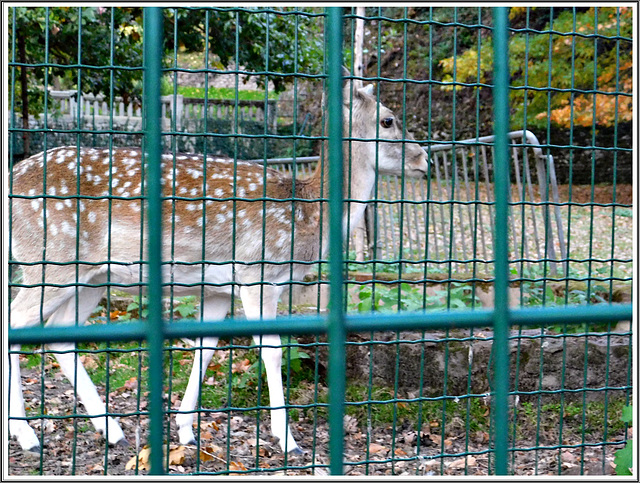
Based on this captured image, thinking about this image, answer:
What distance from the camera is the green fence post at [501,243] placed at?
128cm

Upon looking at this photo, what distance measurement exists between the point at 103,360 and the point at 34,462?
1931 millimetres

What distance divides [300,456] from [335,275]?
3.42 meters

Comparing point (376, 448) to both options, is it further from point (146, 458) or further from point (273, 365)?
point (146, 458)

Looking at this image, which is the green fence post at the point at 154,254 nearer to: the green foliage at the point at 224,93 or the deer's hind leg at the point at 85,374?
the deer's hind leg at the point at 85,374

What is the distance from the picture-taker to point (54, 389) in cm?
551

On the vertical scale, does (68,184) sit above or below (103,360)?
above

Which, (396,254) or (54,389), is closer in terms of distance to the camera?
(54,389)

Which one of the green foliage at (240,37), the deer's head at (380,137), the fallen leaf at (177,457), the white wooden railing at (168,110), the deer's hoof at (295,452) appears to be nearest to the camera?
the fallen leaf at (177,457)

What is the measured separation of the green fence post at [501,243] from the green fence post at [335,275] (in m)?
0.27

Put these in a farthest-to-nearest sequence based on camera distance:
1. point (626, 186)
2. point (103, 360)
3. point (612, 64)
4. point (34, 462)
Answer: point (626, 186), point (612, 64), point (103, 360), point (34, 462)

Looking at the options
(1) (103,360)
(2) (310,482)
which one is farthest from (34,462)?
(2) (310,482)

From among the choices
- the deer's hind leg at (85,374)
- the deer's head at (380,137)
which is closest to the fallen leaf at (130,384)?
the deer's hind leg at (85,374)

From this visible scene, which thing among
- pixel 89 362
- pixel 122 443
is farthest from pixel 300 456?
pixel 89 362

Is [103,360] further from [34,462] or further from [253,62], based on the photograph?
[253,62]
